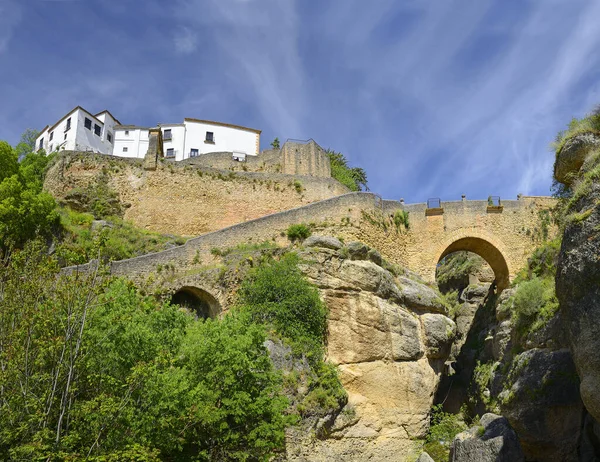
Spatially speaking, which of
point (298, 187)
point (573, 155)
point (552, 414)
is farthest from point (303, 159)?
point (552, 414)

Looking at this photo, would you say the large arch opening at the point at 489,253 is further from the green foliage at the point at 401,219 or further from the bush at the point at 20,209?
the bush at the point at 20,209

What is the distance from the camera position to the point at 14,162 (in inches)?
1148

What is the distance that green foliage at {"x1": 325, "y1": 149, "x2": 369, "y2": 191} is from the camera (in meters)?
41.1

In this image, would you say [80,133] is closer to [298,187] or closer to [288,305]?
[298,187]

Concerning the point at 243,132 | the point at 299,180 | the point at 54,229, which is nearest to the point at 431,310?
the point at 299,180

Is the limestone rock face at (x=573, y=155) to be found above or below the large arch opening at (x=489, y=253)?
below

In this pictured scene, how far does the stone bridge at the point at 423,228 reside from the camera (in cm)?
2709

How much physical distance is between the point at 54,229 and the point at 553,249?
2034 cm

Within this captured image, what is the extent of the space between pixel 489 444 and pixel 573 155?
282 inches

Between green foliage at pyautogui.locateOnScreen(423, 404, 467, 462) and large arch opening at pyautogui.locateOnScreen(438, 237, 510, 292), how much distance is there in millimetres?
7459

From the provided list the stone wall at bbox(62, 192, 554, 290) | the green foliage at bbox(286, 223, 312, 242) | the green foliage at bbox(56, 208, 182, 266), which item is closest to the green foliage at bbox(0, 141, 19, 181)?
the green foliage at bbox(56, 208, 182, 266)

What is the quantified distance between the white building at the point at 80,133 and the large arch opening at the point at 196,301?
2477cm

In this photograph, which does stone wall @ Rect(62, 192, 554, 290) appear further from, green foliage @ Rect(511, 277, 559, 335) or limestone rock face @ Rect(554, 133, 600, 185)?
limestone rock face @ Rect(554, 133, 600, 185)

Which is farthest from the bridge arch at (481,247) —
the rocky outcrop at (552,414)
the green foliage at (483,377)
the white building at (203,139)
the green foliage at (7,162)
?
the white building at (203,139)
